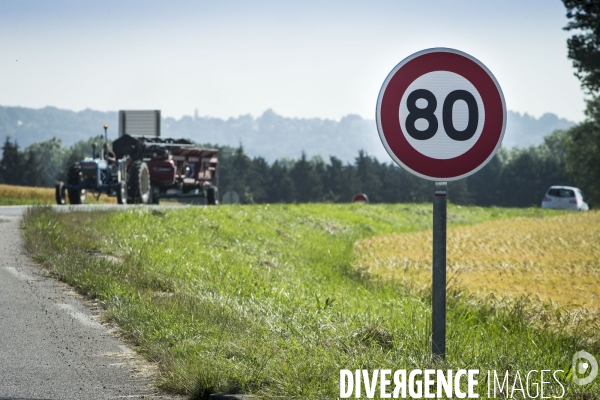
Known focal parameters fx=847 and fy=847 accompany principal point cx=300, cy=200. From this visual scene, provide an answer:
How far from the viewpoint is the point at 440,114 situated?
5.00 m

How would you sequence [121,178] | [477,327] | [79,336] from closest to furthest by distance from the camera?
[79,336] < [477,327] < [121,178]

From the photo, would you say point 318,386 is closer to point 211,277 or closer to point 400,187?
point 211,277

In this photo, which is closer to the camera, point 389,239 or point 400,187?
point 389,239

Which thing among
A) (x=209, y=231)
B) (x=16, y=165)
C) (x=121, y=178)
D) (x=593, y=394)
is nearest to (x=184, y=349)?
(x=593, y=394)

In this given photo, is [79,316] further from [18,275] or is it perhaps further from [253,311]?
[18,275]

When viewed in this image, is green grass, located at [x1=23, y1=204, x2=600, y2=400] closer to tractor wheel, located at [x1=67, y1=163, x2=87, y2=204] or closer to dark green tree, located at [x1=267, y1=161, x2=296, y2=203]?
tractor wheel, located at [x1=67, y1=163, x2=87, y2=204]

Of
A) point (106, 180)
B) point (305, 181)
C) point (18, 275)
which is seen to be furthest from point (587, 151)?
point (305, 181)

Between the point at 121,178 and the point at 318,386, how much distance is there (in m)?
21.7

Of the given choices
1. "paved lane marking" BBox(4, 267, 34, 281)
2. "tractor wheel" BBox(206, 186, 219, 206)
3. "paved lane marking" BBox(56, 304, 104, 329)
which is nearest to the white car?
"tractor wheel" BBox(206, 186, 219, 206)

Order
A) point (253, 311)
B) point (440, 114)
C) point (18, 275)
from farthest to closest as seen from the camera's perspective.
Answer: point (18, 275), point (253, 311), point (440, 114)

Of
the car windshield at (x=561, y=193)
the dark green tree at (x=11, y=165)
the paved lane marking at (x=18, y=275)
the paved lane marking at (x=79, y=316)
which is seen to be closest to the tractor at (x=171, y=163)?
the paved lane marking at (x=18, y=275)

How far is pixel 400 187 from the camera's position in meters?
142

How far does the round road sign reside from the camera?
16.5 ft

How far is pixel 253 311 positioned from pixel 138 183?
713 inches
